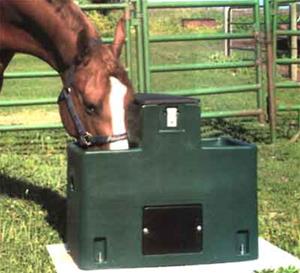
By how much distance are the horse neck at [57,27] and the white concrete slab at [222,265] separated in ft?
4.15

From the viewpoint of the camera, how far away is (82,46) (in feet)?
15.6

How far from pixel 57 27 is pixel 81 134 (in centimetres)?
79

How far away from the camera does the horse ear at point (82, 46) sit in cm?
475

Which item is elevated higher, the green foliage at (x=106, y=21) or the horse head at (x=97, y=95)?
the green foliage at (x=106, y=21)

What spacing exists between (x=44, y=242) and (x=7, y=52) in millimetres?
1416

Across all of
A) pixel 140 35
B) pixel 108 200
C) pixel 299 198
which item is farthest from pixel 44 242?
pixel 140 35

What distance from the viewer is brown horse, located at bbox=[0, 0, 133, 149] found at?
14.9 feet

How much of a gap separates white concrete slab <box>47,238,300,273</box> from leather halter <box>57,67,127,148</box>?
71 centimetres

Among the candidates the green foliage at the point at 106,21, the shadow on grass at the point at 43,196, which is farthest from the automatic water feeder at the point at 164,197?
the green foliage at the point at 106,21

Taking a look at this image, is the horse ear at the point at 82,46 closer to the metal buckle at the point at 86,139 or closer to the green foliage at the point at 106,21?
the metal buckle at the point at 86,139

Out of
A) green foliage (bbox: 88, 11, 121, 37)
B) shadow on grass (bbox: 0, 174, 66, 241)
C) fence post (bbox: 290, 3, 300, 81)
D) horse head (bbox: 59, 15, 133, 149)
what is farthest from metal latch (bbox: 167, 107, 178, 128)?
green foliage (bbox: 88, 11, 121, 37)

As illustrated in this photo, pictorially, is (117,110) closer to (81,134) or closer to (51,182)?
(81,134)

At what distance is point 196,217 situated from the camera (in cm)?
441

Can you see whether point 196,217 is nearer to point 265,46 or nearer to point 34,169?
point 34,169
